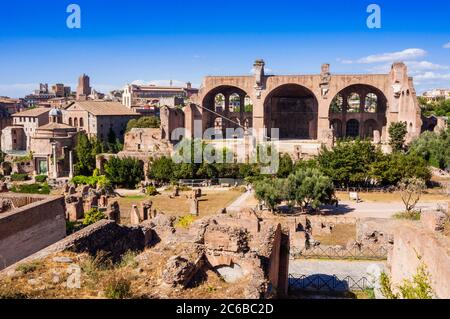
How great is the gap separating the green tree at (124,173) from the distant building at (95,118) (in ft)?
60.8

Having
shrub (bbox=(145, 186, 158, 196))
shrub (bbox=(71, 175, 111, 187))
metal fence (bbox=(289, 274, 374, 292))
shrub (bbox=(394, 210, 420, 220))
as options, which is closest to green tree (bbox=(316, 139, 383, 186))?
shrub (bbox=(394, 210, 420, 220))

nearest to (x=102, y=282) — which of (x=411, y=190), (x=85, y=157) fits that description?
(x=411, y=190)

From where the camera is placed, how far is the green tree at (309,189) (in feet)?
78.8

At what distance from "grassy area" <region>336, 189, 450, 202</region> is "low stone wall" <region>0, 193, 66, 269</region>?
752 inches

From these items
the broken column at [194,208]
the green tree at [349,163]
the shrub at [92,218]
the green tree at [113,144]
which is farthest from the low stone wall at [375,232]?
the green tree at [113,144]

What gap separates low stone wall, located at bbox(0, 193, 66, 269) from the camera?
12719mm

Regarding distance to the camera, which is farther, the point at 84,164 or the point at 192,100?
the point at 192,100

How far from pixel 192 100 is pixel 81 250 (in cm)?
4250

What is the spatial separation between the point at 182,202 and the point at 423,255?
20166mm

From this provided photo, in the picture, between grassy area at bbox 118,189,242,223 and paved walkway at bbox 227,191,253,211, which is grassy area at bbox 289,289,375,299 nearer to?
paved walkway at bbox 227,191,253,211

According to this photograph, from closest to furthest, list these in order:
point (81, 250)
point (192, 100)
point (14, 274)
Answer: point (14, 274)
point (81, 250)
point (192, 100)
